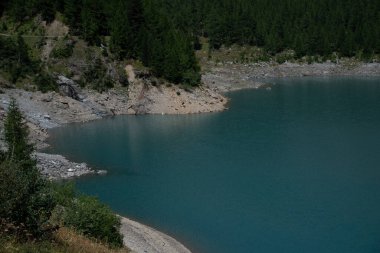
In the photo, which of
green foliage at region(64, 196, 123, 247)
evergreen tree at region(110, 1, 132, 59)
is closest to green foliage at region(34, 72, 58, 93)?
evergreen tree at region(110, 1, 132, 59)

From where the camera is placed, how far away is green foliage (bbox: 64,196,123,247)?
110 ft

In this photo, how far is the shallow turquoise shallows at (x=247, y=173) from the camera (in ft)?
159

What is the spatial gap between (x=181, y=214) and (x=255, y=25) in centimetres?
12785

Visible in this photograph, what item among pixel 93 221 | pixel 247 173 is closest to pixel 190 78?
pixel 247 173

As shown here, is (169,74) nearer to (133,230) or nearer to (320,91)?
(320,91)

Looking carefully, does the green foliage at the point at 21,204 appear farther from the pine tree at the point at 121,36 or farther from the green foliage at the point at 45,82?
the pine tree at the point at 121,36

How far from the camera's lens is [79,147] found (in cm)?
7775

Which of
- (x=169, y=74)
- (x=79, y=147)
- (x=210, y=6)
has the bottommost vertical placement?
(x=79, y=147)

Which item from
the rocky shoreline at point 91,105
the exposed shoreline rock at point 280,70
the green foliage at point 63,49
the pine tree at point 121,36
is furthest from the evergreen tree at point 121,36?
the exposed shoreline rock at point 280,70

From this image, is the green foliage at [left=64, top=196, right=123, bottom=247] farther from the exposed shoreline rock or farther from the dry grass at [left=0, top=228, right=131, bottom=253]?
the exposed shoreline rock

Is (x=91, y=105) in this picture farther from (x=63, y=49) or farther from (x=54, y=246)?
(x=54, y=246)

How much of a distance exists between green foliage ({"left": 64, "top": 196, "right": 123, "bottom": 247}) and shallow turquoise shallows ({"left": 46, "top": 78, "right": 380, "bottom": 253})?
448 inches

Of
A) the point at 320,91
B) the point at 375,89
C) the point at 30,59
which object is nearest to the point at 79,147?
the point at 30,59

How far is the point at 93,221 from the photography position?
34.9m
